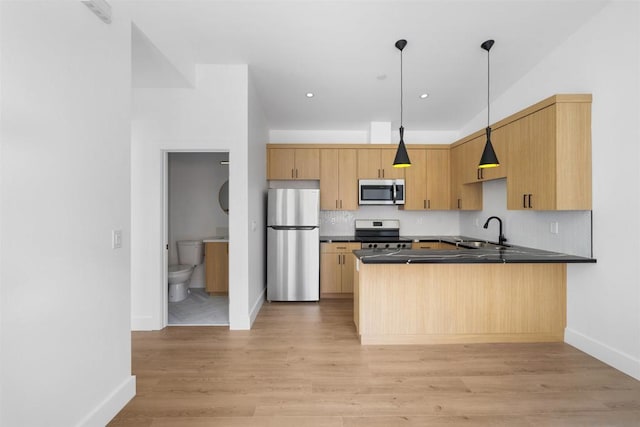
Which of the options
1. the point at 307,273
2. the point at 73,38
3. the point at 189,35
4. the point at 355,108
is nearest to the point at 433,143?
the point at 355,108

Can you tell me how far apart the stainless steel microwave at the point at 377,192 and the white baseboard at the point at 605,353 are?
265 cm

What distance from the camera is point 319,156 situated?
4.71 m

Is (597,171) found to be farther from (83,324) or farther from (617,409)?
(83,324)

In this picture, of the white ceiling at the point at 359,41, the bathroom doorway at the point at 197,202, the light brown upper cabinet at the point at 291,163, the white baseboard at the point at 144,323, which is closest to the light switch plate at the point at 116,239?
the white ceiling at the point at 359,41

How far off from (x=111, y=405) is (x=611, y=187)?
3.94 meters

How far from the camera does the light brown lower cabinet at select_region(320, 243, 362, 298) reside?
14.5 feet

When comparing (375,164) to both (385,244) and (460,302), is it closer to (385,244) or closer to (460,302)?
(385,244)

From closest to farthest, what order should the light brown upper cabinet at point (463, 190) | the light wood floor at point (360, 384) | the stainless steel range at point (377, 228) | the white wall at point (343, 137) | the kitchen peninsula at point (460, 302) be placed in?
the light wood floor at point (360, 384) < the kitchen peninsula at point (460, 302) < the light brown upper cabinet at point (463, 190) < the stainless steel range at point (377, 228) < the white wall at point (343, 137)

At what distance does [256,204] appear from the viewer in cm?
374

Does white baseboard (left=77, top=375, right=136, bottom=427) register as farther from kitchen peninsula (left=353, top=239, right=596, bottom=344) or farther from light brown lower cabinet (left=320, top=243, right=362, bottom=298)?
light brown lower cabinet (left=320, top=243, right=362, bottom=298)

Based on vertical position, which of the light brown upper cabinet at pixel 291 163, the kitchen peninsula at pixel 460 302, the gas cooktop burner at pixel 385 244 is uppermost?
the light brown upper cabinet at pixel 291 163

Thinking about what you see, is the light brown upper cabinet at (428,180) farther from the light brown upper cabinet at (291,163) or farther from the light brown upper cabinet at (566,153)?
the light brown upper cabinet at (566,153)

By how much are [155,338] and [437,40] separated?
3962 mm

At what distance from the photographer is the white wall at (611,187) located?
2201 mm
